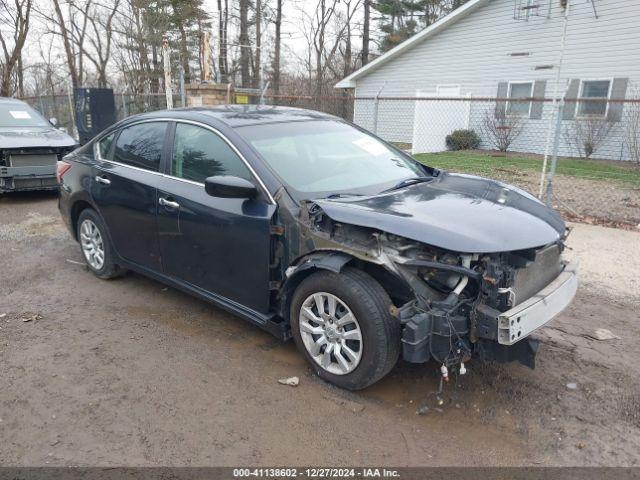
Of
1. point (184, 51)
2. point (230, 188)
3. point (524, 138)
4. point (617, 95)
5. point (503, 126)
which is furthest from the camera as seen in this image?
point (184, 51)

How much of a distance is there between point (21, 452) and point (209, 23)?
26.4 metres

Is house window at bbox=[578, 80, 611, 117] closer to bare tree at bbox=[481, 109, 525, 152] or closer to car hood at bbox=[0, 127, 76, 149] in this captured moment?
bare tree at bbox=[481, 109, 525, 152]

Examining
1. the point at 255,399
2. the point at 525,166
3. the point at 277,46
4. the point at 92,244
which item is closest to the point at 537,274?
the point at 255,399

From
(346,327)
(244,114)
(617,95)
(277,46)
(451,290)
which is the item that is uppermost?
(277,46)

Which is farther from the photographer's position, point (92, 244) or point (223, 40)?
point (223, 40)

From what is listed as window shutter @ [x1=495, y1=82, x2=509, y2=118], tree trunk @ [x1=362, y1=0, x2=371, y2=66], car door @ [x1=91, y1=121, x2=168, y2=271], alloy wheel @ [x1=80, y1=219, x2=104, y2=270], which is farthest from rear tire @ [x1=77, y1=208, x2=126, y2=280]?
tree trunk @ [x1=362, y1=0, x2=371, y2=66]

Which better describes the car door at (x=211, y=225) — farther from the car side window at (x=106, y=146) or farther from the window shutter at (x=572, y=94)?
the window shutter at (x=572, y=94)

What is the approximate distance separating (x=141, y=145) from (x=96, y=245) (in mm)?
1279

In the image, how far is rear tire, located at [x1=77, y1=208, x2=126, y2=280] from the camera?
482cm

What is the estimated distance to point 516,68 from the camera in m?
15.7

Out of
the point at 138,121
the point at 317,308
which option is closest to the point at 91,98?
the point at 138,121

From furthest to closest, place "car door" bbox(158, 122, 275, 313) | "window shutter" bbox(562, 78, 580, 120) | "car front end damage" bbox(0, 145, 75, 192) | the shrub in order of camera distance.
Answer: the shrub
"window shutter" bbox(562, 78, 580, 120)
"car front end damage" bbox(0, 145, 75, 192)
"car door" bbox(158, 122, 275, 313)

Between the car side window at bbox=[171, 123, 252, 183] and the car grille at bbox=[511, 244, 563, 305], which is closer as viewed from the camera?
the car grille at bbox=[511, 244, 563, 305]

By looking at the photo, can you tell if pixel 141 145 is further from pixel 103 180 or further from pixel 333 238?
pixel 333 238
